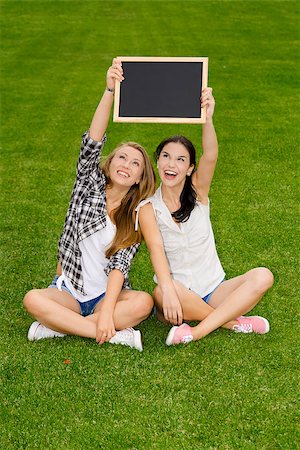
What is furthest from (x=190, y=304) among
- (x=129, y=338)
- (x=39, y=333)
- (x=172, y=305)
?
(x=39, y=333)

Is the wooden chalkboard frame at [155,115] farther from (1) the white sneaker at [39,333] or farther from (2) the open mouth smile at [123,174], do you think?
(1) the white sneaker at [39,333]

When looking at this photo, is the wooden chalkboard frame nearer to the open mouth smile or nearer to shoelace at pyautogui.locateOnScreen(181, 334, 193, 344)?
the open mouth smile

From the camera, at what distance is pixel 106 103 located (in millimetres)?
3965

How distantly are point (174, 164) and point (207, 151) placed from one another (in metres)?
0.20

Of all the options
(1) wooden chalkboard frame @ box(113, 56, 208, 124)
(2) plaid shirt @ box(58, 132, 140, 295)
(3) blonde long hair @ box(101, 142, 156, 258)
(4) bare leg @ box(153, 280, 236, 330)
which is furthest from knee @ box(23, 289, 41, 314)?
(1) wooden chalkboard frame @ box(113, 56, 208, 124)

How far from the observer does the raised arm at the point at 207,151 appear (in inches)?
151

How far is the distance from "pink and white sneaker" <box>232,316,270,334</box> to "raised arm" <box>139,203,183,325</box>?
37 centimetres

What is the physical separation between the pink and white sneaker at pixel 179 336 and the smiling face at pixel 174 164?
0.79m

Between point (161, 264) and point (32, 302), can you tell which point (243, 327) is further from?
point (32, 302)

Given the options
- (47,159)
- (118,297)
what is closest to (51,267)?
(118,297)

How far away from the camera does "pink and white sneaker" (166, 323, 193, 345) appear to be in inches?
157

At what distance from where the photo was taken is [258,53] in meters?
14.0

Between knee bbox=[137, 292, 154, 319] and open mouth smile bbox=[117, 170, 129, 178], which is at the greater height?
open mouth smile bbox=[117, 170, 129, 178]

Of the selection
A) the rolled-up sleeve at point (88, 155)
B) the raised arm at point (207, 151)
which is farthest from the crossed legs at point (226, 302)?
the rolled-up sleeve at point (88, 155)
